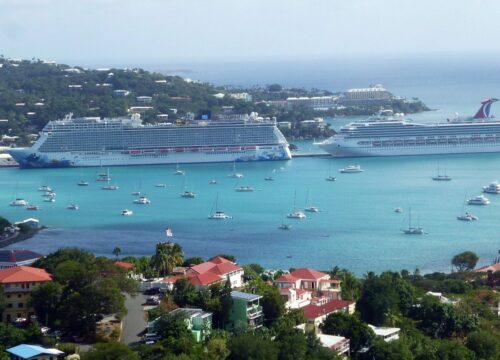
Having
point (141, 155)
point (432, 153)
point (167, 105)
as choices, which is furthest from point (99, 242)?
point (167, 105)

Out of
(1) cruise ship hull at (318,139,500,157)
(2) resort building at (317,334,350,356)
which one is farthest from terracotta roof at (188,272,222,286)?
(1) cruise ship hull at (318,139,500,157)

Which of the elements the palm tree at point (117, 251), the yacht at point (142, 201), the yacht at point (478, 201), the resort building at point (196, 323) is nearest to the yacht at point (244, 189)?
the yacht at point (142, 201)

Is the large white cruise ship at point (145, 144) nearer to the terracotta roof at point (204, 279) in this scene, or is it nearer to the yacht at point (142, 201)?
the yacht at point (142, 201)

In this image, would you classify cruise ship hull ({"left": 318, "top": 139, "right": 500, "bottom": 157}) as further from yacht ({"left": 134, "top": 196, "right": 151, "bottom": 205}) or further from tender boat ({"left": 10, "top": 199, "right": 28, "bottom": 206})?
tender boat ({"left": 10, "top": 199, "right": 28, "bottom": 206})

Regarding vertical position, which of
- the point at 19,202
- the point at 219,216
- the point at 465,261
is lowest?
the point at 19,202

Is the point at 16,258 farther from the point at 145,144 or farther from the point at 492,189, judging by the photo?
the point at 145,144

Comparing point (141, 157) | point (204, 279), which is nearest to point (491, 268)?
point (204, 279)
